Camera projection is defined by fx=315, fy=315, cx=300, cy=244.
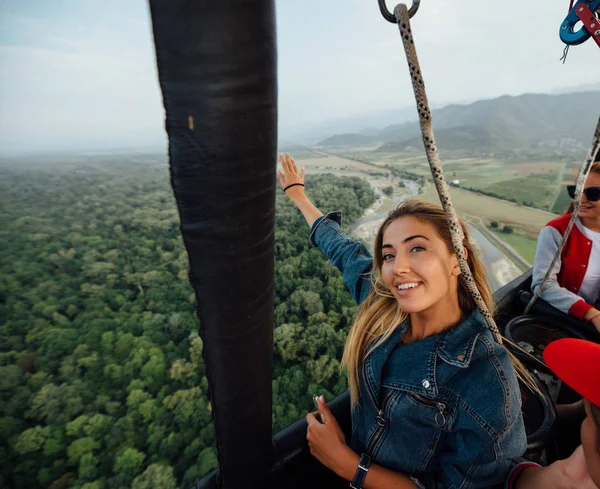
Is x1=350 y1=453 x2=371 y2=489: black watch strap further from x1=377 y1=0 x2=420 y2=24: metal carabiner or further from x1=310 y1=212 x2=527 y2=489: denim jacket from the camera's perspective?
x1=377 y1=0 x2=420 y2=24: metal carabiner

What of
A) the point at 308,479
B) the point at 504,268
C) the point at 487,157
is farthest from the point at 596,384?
the point at 487,157

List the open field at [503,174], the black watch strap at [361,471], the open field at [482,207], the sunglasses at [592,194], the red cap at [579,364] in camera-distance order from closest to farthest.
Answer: the red cap at [579,364], the black watch strap at [361,471], the sunglasses at [592,194], the open field at [482,207], the open field at [503,174]

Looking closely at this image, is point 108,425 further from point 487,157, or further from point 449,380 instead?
point 487,157

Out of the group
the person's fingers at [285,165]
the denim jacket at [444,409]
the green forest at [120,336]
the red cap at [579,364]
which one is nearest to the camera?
the red cap at [579,364]

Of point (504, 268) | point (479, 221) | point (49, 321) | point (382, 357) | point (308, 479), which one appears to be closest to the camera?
point (382, 357)

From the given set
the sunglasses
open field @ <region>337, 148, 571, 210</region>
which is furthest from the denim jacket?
open field @ <region>337, 148, 571, 210</region>

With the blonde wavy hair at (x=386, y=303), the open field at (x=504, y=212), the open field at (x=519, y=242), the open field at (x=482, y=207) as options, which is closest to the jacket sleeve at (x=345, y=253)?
the blonde wavy hair at (x=386, y=303)

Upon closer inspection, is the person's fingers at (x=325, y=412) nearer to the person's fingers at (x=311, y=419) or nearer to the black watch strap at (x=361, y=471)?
the person's fingers at (x=311, y=419)
